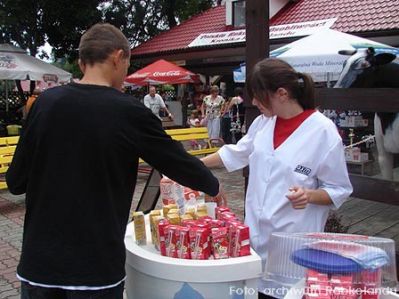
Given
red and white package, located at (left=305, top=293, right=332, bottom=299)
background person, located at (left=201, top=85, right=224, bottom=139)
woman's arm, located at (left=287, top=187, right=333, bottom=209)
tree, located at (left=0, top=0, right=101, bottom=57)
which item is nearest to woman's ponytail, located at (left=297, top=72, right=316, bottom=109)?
woman's arm, located at (left=287, top=187, right=333, bottom=209)

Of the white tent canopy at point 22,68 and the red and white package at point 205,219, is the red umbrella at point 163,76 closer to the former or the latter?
Result: the white tent canopy at point 22,68

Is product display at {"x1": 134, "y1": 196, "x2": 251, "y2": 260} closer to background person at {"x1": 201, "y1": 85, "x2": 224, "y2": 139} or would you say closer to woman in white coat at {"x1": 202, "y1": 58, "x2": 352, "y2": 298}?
woman in white coat at {"x1": 202, "y1": 58, "x2": 352, "y2": 298}

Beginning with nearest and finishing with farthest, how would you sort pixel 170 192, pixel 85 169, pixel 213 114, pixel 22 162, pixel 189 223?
pixel 85 169 < pixel 22 162 < pixel 189 223 < pixel 170 192 < pixel 213 114

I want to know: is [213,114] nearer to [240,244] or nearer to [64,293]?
[240,244]

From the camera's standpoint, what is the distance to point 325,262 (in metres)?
1.45

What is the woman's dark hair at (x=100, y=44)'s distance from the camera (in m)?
1.72

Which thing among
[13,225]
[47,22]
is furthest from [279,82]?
[47,22]

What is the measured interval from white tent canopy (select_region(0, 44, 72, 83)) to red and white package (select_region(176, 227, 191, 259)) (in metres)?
11.0

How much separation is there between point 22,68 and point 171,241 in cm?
1162

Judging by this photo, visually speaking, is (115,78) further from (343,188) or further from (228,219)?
(343,188)

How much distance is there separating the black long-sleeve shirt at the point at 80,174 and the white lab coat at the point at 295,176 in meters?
0.50

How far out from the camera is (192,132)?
9.85m

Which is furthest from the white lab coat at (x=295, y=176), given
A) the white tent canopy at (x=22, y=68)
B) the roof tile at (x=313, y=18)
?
the roof tile at (x=313, y=18)

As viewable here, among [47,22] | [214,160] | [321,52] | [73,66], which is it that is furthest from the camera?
[73,66]
